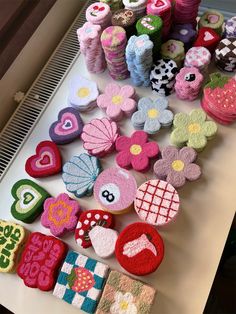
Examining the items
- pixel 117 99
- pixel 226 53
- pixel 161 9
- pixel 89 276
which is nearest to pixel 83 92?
pixel 117 99

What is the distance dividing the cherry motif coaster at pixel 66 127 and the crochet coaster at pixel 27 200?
153 millimetres

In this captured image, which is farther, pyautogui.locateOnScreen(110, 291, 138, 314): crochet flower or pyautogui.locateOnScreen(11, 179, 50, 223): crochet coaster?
pyautogui.locateOnScreen(11, 179, 50, 223): crochet coaster

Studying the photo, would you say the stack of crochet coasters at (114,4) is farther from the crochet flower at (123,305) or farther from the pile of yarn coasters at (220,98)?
the crochet flower at (123,305)

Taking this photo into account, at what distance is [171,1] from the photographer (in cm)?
118

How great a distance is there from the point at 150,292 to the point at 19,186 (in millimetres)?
458

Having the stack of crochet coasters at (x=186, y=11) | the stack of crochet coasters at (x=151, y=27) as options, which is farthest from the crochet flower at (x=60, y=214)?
the stack of crochet coasters at (x=186, y=11)

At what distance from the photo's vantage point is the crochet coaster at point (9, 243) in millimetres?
978

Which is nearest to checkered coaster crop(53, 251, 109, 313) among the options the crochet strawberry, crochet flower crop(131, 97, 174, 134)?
the crochet strawberry

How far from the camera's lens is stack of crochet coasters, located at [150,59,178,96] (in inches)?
43.6

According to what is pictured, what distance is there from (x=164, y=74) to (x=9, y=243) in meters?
0.64

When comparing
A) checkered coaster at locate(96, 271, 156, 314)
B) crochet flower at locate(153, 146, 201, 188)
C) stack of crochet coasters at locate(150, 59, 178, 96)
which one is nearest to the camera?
checkered coaster at locate(96, 271, 156, 314)

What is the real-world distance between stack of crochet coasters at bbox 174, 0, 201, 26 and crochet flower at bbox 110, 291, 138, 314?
2.69 ft

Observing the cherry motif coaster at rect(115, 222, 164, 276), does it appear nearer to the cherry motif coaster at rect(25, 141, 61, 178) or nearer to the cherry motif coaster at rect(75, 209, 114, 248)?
the cherry motif coaster at rect(75, 209, 114, 248)

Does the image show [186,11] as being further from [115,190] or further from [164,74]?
[115,190]
